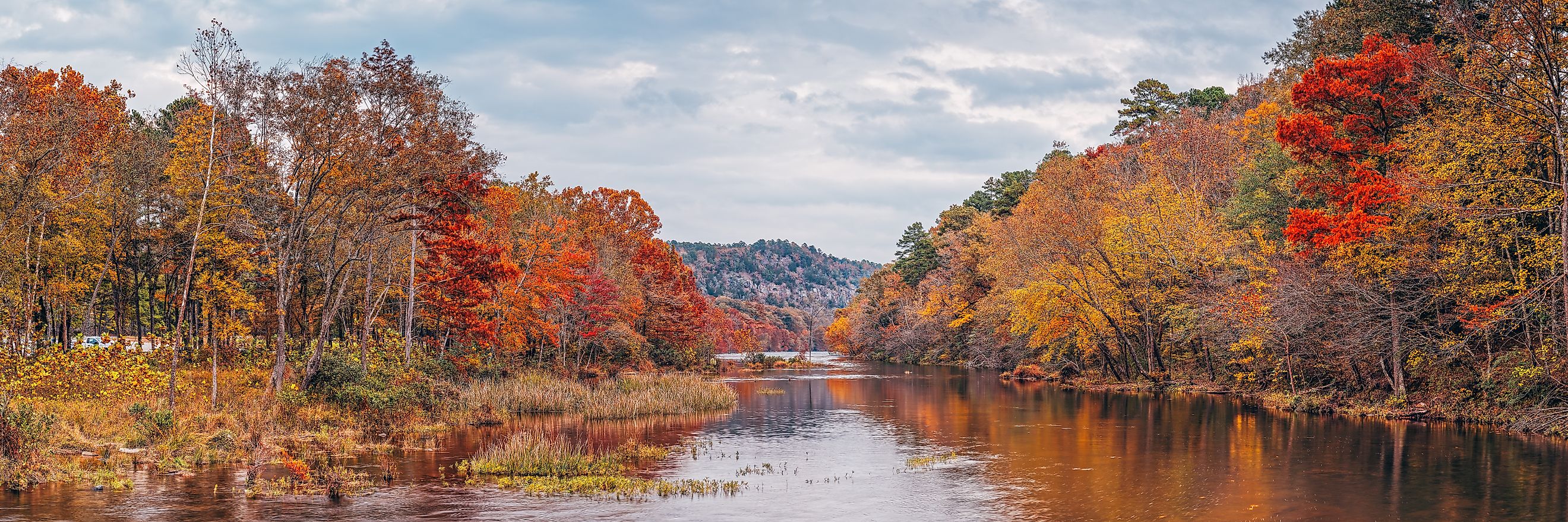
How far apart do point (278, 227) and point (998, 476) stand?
22.8 meters

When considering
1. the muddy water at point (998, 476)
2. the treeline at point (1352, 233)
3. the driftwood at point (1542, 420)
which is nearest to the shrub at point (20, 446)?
the muddy water at point (998, 476)

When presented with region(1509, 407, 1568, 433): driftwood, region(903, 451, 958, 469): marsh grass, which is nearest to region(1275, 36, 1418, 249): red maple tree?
region(1509, 407, 1568, 433): driftwood

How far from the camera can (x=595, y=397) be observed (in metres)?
39.5

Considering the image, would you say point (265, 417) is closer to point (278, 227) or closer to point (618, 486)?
point (278, 227)

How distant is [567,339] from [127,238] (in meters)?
22.6

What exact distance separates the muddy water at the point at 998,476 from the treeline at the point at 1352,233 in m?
3.48

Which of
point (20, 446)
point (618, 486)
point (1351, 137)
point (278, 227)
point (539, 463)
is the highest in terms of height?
point (1351, 137)

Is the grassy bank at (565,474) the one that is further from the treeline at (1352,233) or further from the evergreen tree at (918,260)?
the evergreen tree at (918,260)

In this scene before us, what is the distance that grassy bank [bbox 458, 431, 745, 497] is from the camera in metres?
20.7

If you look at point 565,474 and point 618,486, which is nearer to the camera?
point 618,486

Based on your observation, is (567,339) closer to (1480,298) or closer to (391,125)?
(391,125)

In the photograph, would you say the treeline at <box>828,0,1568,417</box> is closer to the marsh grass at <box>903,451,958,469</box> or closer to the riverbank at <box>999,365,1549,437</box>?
the riverbank at <box>999,365,1549,437</box>

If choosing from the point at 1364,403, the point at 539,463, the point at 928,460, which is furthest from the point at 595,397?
the point at 1364,403

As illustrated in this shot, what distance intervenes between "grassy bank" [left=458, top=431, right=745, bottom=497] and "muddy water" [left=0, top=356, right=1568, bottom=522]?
0.64 metres
